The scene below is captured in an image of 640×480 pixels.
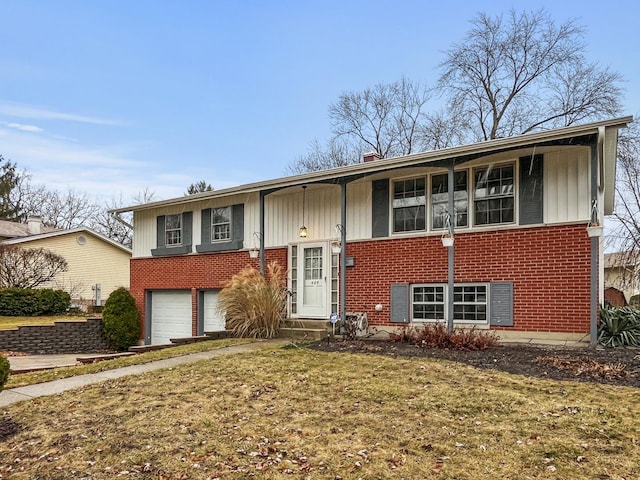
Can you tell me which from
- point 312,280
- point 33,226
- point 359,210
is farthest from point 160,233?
point 33,226

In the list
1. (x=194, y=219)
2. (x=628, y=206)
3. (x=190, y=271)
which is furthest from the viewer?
(x=628, y=206)

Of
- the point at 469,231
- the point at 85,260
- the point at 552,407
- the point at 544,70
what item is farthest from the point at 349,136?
the point at 552,407

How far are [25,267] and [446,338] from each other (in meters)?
18.5

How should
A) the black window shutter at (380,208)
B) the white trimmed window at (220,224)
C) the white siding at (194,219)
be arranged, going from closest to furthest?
the black window shutter at (380,208), the white siding at (194,219), the white trimmed window at (220,224)

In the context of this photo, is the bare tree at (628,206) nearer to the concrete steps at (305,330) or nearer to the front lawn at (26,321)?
the concrete steps at (305,330)

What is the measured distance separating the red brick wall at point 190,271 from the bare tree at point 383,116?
1607 centimetres

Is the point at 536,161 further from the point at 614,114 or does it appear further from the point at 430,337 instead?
the point at 614,114

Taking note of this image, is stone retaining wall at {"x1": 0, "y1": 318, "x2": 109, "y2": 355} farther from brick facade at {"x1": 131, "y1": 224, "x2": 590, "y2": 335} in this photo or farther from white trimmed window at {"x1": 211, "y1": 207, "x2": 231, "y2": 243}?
brick facade at {"x1": 131, "y1": 224, "x2": 590, "y2": 335}

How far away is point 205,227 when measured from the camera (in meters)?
14.6

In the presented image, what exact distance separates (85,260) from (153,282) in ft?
39.2

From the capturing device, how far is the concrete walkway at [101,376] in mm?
6355

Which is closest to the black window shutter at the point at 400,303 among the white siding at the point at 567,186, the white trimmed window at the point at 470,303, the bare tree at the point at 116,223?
the white trimmed window at the point at 470,303

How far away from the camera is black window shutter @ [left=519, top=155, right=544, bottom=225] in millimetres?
9148

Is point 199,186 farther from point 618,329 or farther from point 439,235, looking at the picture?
point 618,329
